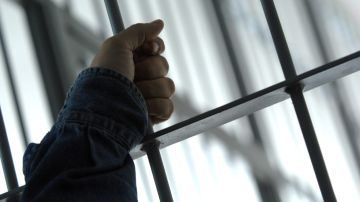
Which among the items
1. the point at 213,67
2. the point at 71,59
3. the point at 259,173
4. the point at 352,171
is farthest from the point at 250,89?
the point at 352,171

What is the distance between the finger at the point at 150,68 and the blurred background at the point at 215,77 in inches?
15.8

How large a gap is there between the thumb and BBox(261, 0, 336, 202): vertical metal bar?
0.13m

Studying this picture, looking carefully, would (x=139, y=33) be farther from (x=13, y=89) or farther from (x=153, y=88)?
(x=13, y=89)

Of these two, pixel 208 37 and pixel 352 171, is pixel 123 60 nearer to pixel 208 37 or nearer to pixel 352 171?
pixel 352 171

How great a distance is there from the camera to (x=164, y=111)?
2.08 ft

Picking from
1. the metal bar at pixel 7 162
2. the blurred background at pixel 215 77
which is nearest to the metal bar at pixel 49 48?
the blurred background at pixel 215 77

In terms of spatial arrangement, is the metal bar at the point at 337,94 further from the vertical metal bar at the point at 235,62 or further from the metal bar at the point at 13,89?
the metal bar at the point at 13,89

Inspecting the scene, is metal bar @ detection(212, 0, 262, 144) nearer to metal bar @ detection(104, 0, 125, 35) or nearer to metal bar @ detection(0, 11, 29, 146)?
metal bar @ detection(0, 11, 29, 146)

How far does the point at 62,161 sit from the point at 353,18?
89 centimetres

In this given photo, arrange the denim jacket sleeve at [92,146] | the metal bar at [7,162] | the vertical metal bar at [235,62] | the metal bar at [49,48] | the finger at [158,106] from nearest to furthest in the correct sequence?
the denim jacket sleeve at [92,146]
the finger at [158,106]
the metal bar at [7,162]
the metal bar at [49,48]
the vertical metal bar at [235,62]

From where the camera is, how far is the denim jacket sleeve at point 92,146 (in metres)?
0.52

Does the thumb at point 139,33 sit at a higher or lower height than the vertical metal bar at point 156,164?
higher

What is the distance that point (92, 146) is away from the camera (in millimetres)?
538

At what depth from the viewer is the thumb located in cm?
61
